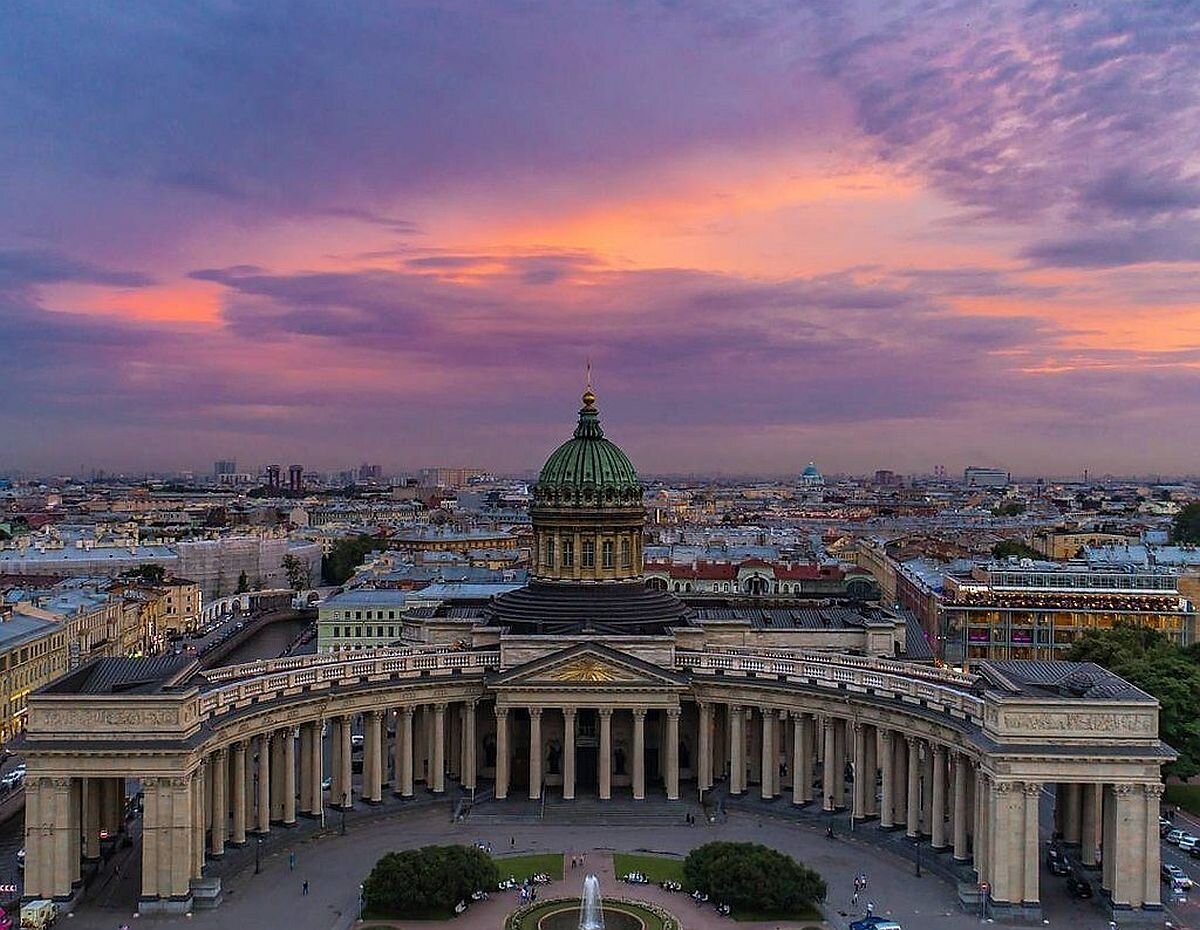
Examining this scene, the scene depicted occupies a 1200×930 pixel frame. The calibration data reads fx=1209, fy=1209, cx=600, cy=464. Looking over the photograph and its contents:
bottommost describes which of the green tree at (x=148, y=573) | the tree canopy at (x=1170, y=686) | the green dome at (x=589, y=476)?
the green tree at (x=148, y=573)

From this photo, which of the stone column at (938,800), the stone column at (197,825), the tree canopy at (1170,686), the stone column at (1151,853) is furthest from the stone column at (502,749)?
the tree canopy at (1170,686)

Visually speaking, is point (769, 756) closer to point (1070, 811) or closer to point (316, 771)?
point (1070, 811)

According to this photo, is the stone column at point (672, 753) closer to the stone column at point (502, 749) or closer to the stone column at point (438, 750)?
the stone column at point (502, 749)

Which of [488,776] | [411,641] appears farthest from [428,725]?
[411,641]

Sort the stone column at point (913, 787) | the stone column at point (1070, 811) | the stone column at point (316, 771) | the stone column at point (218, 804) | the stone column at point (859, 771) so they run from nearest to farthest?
the stone column at point (218, 804) → the stone column at point (1070, 811) → the stone column at point (913, 787) → the stone column at point (859, 771) → the stone column at point (316, 771)

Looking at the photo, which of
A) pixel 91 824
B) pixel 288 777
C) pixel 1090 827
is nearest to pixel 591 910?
pixel 288 777
